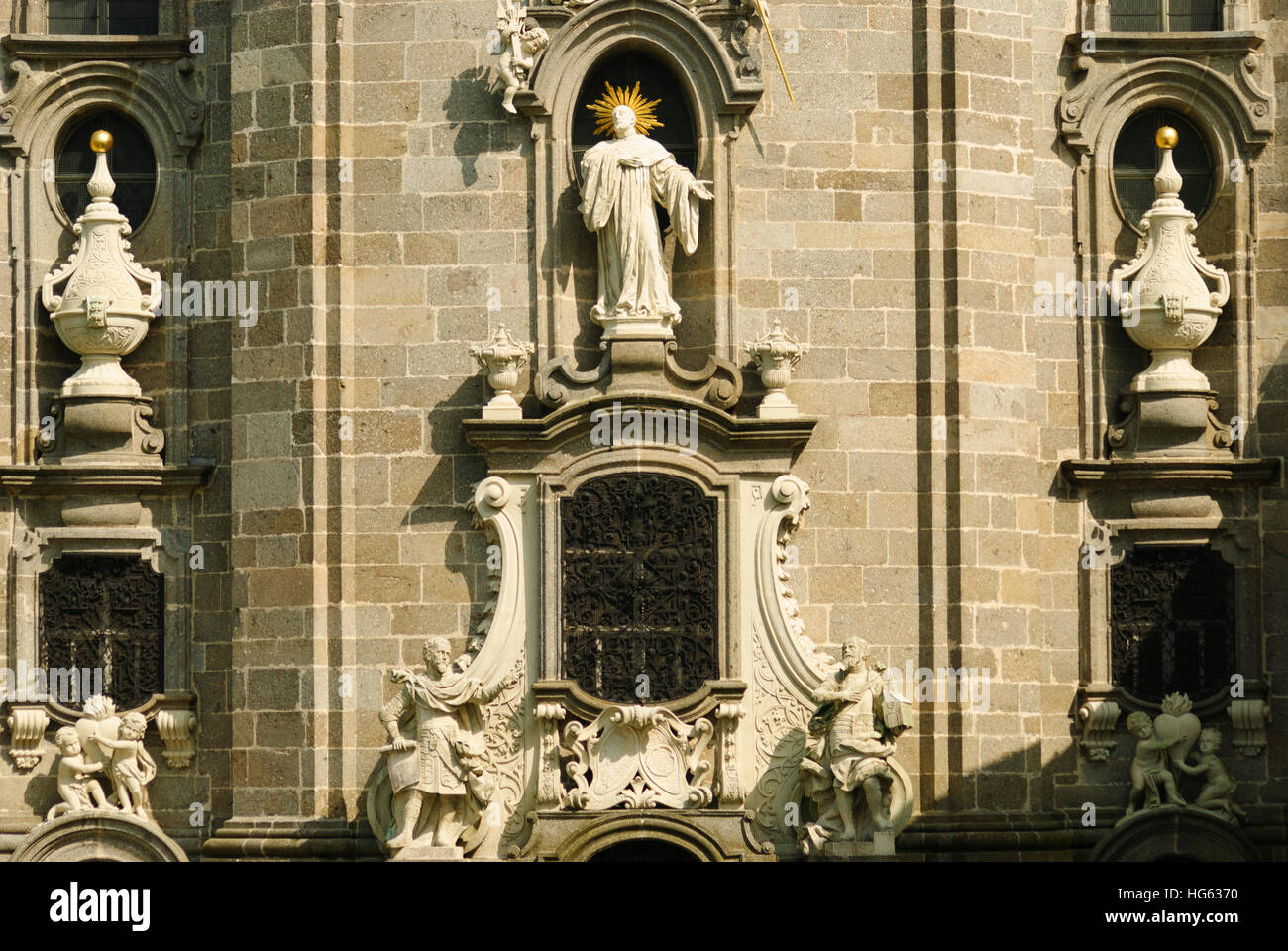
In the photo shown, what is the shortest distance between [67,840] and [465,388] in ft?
18.5

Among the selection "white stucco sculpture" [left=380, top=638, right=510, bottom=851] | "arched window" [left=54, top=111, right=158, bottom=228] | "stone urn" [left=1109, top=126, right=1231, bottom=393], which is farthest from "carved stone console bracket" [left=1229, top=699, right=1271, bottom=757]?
"arched window" [left=54, top=111, right=158, bottom=228]

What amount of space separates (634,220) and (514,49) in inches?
77.7

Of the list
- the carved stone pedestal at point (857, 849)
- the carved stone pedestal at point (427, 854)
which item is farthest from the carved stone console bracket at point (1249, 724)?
the carved stone pedestal at point (427, 854)

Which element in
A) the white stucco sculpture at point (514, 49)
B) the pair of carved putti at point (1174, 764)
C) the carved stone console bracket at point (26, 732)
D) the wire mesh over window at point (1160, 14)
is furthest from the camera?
the wire mesh over window at point (1160, 14)

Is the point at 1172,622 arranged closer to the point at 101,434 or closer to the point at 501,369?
the point at 501,369

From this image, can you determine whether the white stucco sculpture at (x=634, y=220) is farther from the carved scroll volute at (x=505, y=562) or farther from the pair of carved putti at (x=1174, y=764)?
the pair of carved putti at (x=1174, y=764)

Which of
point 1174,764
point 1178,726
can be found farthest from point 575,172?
point 1174,764

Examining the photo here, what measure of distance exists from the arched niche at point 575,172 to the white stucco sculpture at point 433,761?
322cm

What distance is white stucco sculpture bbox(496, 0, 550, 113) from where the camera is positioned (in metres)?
29.8

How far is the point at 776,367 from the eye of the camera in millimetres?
29516

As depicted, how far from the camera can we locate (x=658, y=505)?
2950 centimetres

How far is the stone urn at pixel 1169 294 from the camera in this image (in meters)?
30.4
